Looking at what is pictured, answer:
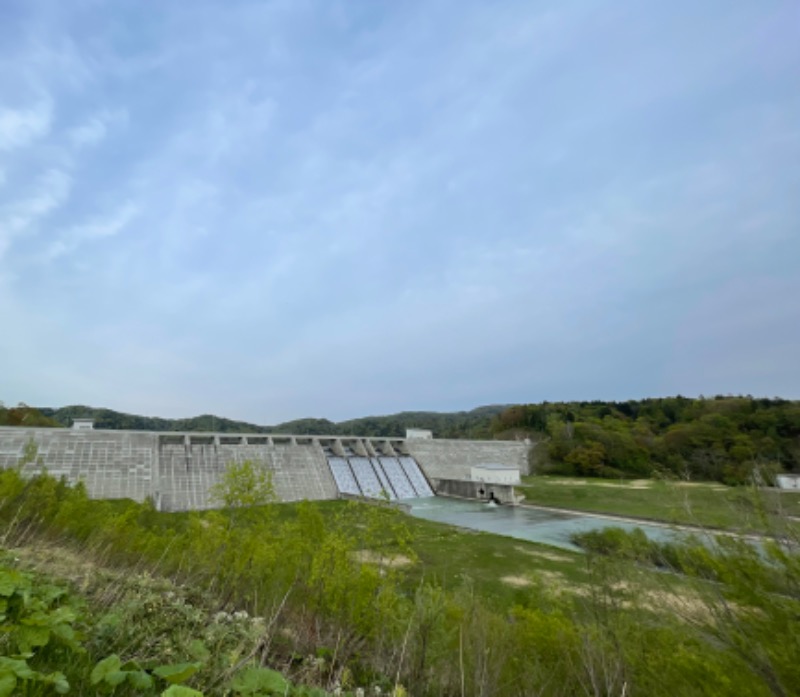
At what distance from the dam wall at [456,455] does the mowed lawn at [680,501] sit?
14.7 ft

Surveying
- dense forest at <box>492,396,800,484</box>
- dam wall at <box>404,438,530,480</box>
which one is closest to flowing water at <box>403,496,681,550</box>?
dam wall at <box>404,438,530,480</box>

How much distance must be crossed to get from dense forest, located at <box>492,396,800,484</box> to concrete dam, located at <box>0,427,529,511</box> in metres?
19.4

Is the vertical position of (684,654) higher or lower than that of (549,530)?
higher

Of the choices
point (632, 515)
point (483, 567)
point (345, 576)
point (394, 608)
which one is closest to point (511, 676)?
point (394, 608)

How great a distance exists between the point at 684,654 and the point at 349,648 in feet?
12.6

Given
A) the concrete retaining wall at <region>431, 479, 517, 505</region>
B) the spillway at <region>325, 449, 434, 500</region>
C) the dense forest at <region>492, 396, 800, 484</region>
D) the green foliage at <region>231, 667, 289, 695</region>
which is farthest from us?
the dense forest at <region>492, 396, 800, 484</region>

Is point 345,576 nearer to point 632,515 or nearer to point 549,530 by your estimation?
point 549,530

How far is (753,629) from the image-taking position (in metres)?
4.87

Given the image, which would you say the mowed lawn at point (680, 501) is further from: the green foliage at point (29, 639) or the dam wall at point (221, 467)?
the dam wall at point (221, 467)

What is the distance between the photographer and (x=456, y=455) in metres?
50.8

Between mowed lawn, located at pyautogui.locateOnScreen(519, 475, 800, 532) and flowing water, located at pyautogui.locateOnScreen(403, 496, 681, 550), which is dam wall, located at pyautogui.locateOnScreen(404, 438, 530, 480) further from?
flowing water, located at pyautogui.locateOnScreen(403, 496, 681, 550)

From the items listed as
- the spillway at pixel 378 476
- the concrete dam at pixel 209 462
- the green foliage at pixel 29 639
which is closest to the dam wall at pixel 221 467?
the concrete dam at pixel 209 462

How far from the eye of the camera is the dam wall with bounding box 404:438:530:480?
1863 inches

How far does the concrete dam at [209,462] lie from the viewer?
27.7 meters
